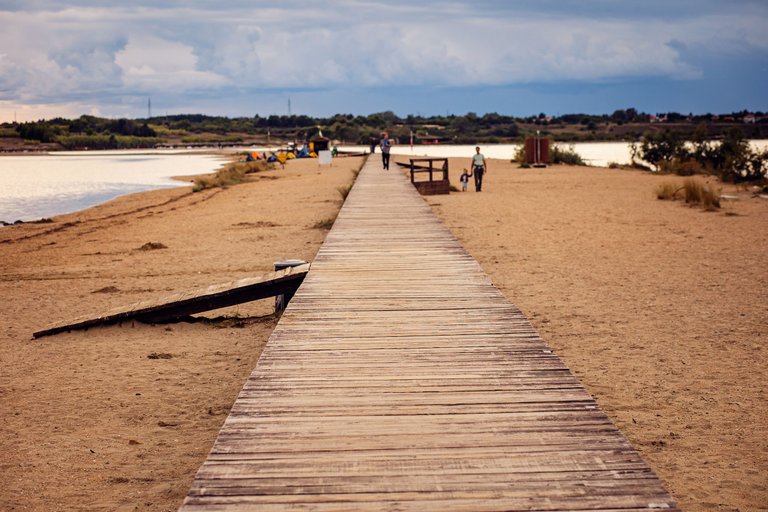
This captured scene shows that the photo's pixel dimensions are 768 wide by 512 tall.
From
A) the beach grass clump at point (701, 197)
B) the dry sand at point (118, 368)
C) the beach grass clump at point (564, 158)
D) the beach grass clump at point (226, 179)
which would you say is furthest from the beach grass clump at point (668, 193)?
the beach grass clump at point (564, 158)

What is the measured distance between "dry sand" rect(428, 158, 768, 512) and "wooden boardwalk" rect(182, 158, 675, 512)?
3.19ft

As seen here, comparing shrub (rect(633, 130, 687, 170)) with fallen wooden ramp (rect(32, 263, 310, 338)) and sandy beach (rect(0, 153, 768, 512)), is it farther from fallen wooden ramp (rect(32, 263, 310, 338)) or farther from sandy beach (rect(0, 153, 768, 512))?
fallen wooden ramp (rect(32, 263, 310, 338))

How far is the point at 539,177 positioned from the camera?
33312 mm

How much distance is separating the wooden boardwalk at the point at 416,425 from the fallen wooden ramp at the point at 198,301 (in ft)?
5.26

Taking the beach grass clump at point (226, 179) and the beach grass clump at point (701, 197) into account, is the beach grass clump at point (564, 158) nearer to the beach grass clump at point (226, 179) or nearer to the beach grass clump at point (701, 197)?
the beach grass clump at point (226, 179)

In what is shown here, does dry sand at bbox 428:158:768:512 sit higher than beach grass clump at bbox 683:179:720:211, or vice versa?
beach grass clump at bbox 683:179:720:211

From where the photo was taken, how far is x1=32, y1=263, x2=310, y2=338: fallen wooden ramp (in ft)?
25.8

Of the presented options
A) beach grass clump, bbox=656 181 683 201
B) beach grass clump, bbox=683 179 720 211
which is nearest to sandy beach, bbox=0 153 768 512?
beach grass clump, bbox=683 179 720 211

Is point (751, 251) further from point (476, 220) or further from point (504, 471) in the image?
point (504, 471)

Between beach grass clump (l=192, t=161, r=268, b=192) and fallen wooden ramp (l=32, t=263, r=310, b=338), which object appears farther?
beach grass clump (l=192, t=161, r=268, b=192)

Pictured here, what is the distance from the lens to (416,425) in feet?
12.0

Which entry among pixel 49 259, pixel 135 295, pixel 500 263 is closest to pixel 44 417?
pixel 135 295

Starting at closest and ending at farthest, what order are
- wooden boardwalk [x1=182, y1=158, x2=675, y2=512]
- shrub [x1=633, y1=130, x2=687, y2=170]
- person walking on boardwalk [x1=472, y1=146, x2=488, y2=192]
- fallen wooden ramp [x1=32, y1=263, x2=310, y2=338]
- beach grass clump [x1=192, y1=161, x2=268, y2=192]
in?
wooden boardwalk [x1=182, y1=158, x2=675, y2=512], fallen wooden ramp [x1=32, y1=263, x2=310, y2=338], person walking on boardwalk [x1=472, y1=146, x2=488, y2=192], beach grass clump [x1=192, y1=161, x2=268, y2=192], shrub [x1=633, y1=130, x2=687, y2=170]

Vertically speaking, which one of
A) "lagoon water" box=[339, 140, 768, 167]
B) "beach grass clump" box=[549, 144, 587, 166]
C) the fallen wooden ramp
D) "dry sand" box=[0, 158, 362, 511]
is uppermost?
"lagoon water" box=[339, 140, 768, 167]
